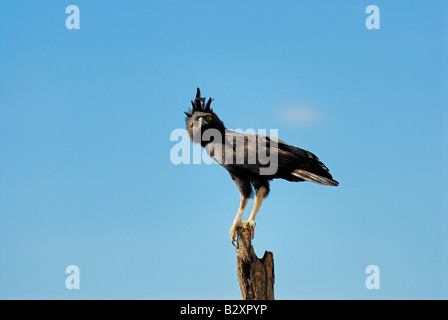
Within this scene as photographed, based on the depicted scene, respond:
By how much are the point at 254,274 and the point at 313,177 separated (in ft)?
7.90

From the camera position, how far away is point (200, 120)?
11906 mm

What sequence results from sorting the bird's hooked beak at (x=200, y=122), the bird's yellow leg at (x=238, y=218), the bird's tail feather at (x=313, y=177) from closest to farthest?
the bird's tail feather at (x=313, y=177) → the bird's yellow leg at (x=238, y=218) → the bird's hooked beak at (x=200, y=122)

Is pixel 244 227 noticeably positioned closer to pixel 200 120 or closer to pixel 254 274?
pixel 254 274

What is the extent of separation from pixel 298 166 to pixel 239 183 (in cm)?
140

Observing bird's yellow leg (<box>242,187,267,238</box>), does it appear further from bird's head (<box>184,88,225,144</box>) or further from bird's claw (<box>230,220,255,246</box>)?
bird's head (<box>184,88,225,144</box>)

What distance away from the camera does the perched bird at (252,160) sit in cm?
1134

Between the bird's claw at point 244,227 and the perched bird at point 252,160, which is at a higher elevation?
→ the perched bird at point 252,160

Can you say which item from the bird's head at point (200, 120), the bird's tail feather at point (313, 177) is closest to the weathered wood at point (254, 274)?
the bird's tail feather at point (313, 177)

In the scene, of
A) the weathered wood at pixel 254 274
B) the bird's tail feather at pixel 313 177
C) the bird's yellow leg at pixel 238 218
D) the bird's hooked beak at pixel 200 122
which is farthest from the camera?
the bird's hooked beak at pixel 200 122

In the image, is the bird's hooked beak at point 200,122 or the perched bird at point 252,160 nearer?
the perched bird at point 252,160

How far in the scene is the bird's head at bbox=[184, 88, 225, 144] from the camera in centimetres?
1191

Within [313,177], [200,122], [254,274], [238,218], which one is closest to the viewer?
[254,274]

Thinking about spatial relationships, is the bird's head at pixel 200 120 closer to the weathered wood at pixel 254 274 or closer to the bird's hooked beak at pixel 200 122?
the bird's hooked beak at pixel 200 122

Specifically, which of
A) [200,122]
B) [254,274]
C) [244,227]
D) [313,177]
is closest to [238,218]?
[244,227]
